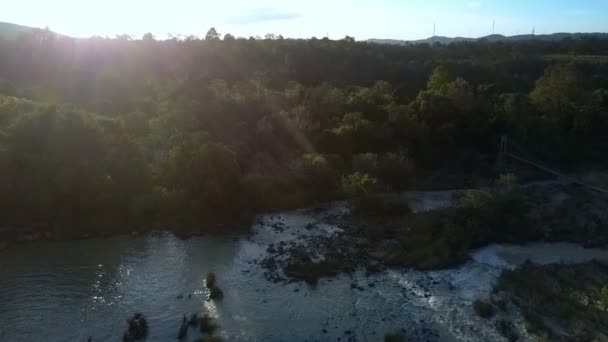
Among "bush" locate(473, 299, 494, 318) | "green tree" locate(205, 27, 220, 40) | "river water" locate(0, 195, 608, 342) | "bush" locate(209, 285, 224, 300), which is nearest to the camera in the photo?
"river water" locate(0, 195, 608, 342)

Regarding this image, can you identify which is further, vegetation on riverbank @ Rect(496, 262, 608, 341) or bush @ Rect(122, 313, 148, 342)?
bush @ Rect(122, 313, 148, 342)

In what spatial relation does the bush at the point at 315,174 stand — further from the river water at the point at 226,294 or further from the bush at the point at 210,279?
the bush at the point at 210,279

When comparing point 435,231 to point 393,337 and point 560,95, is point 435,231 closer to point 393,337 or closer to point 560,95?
point 393,337

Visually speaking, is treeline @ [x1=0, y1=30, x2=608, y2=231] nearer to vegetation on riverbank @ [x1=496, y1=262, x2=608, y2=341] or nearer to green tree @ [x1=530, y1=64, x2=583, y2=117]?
green tree @ [x1=530, y1=64, x2=583, y2=117]

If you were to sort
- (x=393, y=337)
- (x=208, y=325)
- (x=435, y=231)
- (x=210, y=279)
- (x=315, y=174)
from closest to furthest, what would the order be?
1. (x=393, y=337)
2. (x=208, y=325)
3. (x=210, y=279)
4. (x=435, y=231)
5. (x=315, y=174)

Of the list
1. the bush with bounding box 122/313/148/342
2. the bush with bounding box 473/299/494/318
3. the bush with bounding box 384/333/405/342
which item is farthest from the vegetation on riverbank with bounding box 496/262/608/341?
the bush with bounding box 122/313/148/342

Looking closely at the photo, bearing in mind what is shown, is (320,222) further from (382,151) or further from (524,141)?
(524,141)

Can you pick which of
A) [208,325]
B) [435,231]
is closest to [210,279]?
[208,325]
